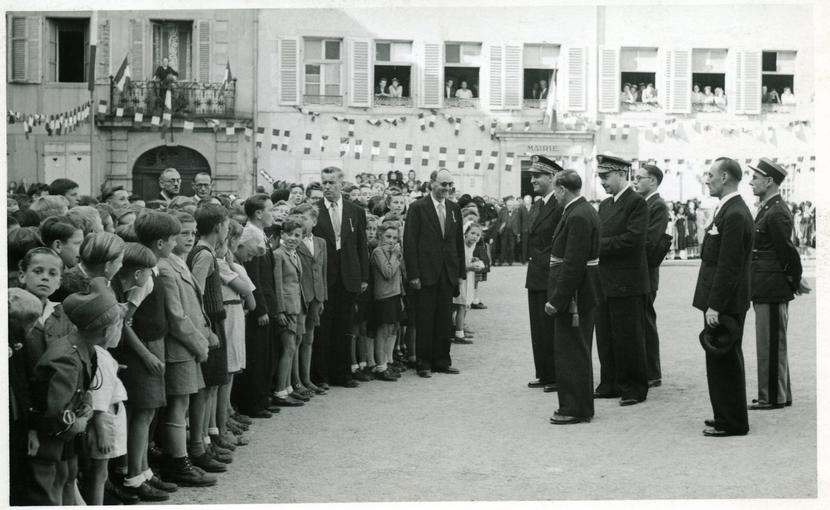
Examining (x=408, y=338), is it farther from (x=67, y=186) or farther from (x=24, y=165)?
(x=24, y=165)

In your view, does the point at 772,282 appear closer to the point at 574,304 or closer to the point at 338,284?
the point at 574,304

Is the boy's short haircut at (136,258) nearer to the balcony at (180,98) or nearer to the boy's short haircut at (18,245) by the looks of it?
the boy's short haircut at (18,245)

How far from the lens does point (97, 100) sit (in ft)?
68.5

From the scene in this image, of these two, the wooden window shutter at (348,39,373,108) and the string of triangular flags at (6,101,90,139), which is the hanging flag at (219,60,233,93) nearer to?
the wooden window shutter at (348,39,373,108)

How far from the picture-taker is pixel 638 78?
77.2 feet

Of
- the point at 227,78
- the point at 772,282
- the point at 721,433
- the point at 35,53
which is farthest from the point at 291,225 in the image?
the point at 227,78

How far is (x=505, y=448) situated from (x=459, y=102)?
16.9 m

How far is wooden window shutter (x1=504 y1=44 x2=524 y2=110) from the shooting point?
2263cm

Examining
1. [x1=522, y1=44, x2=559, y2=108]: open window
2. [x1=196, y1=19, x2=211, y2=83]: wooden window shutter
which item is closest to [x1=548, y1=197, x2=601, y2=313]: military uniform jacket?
[x1=196, y1=19, x2=211, y2=83]: wooden window shutter

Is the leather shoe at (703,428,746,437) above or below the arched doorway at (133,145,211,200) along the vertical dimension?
below

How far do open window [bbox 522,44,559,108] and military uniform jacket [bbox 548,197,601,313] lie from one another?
15683mm

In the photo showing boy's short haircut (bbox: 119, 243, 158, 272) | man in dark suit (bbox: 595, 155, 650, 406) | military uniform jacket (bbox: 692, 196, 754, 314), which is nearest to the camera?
boy's short haircut (bbox: 119, 243, 158, 272)

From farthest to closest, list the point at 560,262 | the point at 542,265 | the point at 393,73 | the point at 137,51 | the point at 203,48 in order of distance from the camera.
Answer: the point at 393,73 → the point at 203,48 → the point at 137,51 → the point at 542,265 → the point at 560,262

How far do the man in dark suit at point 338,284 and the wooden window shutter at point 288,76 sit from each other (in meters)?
13.0
